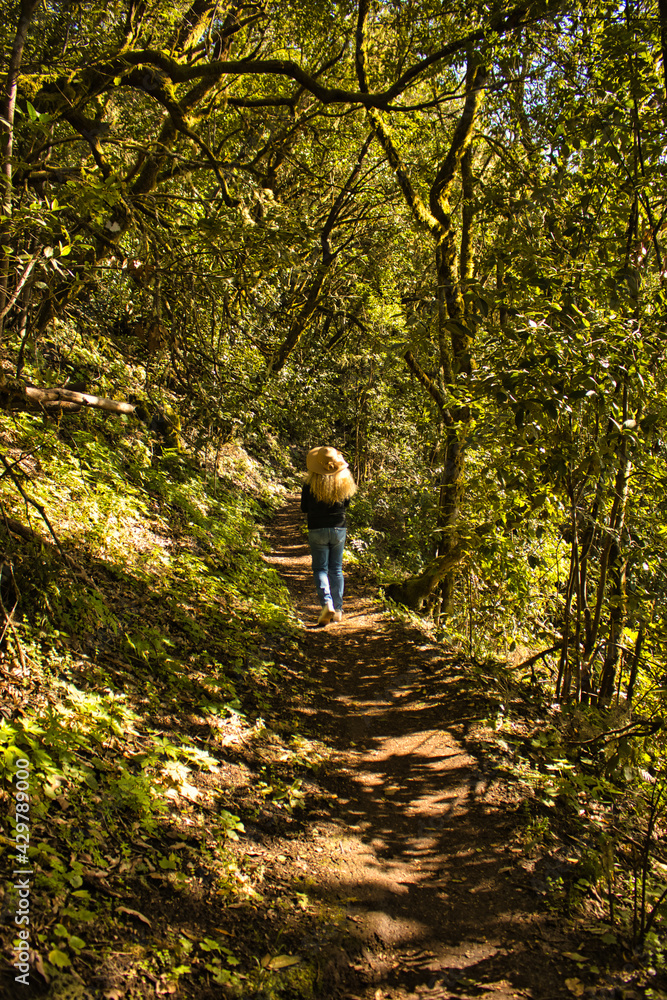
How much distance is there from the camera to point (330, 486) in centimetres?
661

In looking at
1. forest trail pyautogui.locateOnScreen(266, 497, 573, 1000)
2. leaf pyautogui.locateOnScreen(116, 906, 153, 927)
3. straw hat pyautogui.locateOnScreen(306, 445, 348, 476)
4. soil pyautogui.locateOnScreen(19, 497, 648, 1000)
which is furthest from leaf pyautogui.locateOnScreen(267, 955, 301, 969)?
straw hat pyautogui.locateOnScreen(306, 445, 348, 476)

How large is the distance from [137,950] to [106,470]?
5.28 metres

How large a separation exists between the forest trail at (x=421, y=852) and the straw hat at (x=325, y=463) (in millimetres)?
2203

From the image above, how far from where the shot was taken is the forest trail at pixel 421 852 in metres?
2.76

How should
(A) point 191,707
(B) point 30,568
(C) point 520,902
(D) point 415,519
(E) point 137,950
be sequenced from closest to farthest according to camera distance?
(E) point 137,950 → (C) point 520,902 → (B) point 30,568 → (A) point 191,707 → (D) point 415,519

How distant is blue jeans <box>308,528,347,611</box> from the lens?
6.82m

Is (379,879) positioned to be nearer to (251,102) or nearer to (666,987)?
(666,987)

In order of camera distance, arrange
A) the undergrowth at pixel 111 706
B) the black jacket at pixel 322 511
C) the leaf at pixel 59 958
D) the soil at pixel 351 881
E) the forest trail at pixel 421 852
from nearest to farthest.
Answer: the leaf at pixel 59 958 → the undergrowth at pixel 111 706 → the soil at pixel 351 881 → the forest trail at pixel 421 852 → the black jacket at pixel 322 511

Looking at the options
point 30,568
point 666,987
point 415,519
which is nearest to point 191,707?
point 30,568

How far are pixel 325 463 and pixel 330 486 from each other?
0.91 feet

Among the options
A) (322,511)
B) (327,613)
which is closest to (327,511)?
(322,511)

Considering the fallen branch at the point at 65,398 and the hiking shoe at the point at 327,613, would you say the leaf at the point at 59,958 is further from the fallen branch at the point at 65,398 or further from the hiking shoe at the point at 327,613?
the hiking shoe at the point at 327,613

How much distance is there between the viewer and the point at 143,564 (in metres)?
5.87

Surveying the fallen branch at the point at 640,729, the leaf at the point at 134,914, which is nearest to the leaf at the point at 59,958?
the leaf at the point at 134,914
